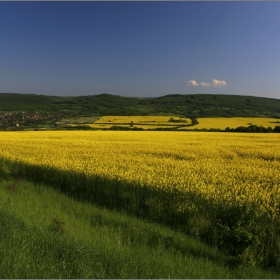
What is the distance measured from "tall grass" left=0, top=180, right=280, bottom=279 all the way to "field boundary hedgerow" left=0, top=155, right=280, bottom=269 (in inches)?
13.5

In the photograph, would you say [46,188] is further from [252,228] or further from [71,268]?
[252,228]

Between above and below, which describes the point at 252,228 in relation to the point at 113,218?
above

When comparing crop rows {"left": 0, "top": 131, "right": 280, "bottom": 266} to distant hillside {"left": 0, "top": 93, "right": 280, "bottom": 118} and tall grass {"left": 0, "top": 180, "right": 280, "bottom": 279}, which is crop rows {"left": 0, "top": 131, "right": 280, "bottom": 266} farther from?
distant hillside {"left": 0, "top": 93, "right": 280, "bottom": 118}

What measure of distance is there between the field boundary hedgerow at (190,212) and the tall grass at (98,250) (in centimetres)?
34

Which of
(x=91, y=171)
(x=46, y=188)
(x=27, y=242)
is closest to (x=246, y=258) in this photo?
(x=27, y=242)

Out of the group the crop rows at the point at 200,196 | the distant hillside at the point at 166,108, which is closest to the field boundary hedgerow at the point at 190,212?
the crop rows at the point at 200,196

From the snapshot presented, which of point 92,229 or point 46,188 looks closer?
point 92,229

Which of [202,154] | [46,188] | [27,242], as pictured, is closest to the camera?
[27,242]

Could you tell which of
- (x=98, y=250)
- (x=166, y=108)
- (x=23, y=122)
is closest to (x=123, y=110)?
(x=166, y=108)

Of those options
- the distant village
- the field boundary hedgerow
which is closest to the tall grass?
the field boundary hedgerow

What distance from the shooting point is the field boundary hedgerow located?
4633mm

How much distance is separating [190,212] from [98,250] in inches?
113

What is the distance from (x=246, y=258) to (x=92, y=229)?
3277 mm

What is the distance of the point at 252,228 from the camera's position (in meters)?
4.64
